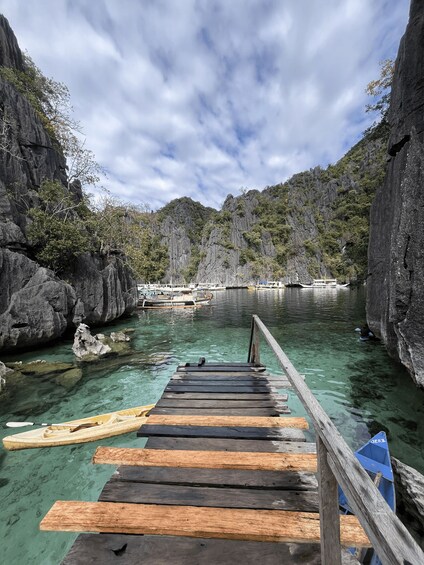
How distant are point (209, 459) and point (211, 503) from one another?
22.4 inches

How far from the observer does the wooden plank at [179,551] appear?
1.81 metres

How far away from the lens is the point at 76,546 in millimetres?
1932

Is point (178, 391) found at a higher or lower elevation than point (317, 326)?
higher

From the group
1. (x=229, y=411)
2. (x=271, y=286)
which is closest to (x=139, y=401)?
(x=229, y=411)

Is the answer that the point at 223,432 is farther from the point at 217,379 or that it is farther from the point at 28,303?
the point at 28,303

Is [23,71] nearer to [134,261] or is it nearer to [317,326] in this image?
[134,261]

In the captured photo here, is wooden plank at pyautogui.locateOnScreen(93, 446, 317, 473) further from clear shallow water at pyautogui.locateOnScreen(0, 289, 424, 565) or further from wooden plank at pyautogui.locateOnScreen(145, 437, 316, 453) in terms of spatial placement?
clear shallow water at pyautogui.locateOnScreen(0, 289, 424, 565)

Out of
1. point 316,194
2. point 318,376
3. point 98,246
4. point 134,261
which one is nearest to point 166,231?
point 316,194

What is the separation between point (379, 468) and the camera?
3.38m

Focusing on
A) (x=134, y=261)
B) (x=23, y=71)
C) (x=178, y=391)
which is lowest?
(x=178, y=391)

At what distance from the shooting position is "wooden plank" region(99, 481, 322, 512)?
7.43 feet

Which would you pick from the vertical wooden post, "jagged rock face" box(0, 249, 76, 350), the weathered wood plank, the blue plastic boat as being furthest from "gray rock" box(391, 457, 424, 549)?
"jagged rock face" box(0, 249, 76, 350)

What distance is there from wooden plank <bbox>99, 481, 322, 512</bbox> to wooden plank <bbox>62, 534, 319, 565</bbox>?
306 mm

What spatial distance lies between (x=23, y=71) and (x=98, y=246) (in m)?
17.2
